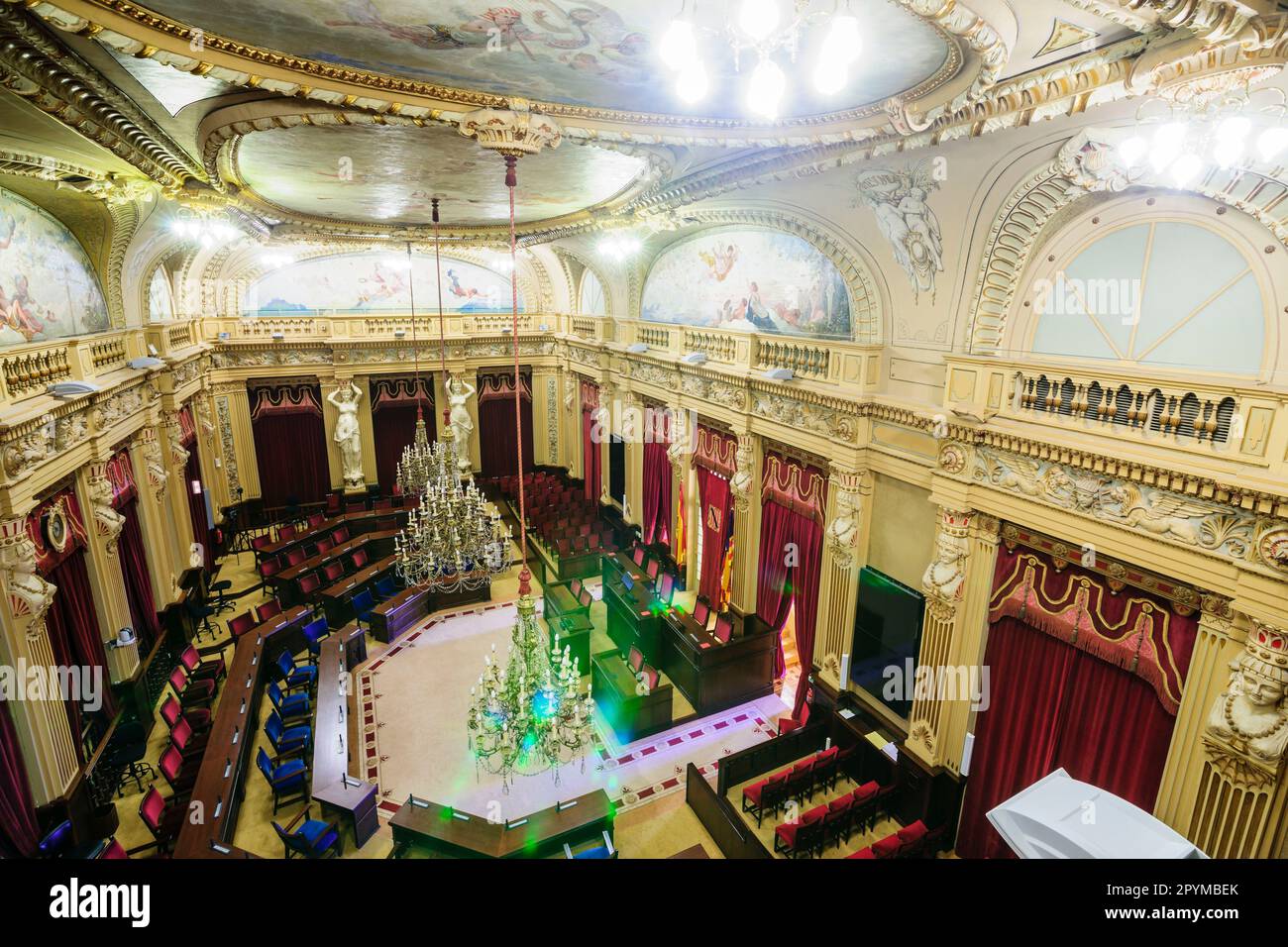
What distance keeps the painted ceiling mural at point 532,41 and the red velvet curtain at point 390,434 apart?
1300 cm

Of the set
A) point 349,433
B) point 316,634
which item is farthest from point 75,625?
point 349,433

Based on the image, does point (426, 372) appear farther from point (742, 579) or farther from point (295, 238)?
point (742, 579)

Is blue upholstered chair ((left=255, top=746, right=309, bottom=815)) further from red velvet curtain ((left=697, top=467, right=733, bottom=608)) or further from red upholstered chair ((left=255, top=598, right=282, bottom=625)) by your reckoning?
red velvet curtain ((left=697, top=467, right=733, bottom=608))

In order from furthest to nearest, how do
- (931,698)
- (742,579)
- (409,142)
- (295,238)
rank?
1. (295,238)
2. (742,579)
3. (931,698)
4. (409,142)

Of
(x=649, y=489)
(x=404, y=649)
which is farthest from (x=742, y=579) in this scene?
(x=404, y=649)

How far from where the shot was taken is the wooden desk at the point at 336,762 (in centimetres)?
696

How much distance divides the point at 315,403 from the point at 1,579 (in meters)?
10.2

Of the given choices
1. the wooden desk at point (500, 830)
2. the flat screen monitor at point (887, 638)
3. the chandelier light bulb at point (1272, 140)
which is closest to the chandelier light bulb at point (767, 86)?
the chandelier light bulb at point (1272, 140)

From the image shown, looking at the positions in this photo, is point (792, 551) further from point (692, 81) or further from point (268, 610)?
point (268, 610)

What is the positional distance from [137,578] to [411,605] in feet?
13.0

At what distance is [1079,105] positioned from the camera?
12.3ft

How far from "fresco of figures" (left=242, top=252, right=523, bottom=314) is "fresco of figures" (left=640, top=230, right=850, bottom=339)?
6162 millimetres

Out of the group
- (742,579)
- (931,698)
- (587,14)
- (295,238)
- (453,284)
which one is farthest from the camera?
(453,284)

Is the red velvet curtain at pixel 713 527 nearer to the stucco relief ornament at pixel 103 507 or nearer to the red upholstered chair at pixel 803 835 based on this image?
the red upholstered chair at pixel 803 835
